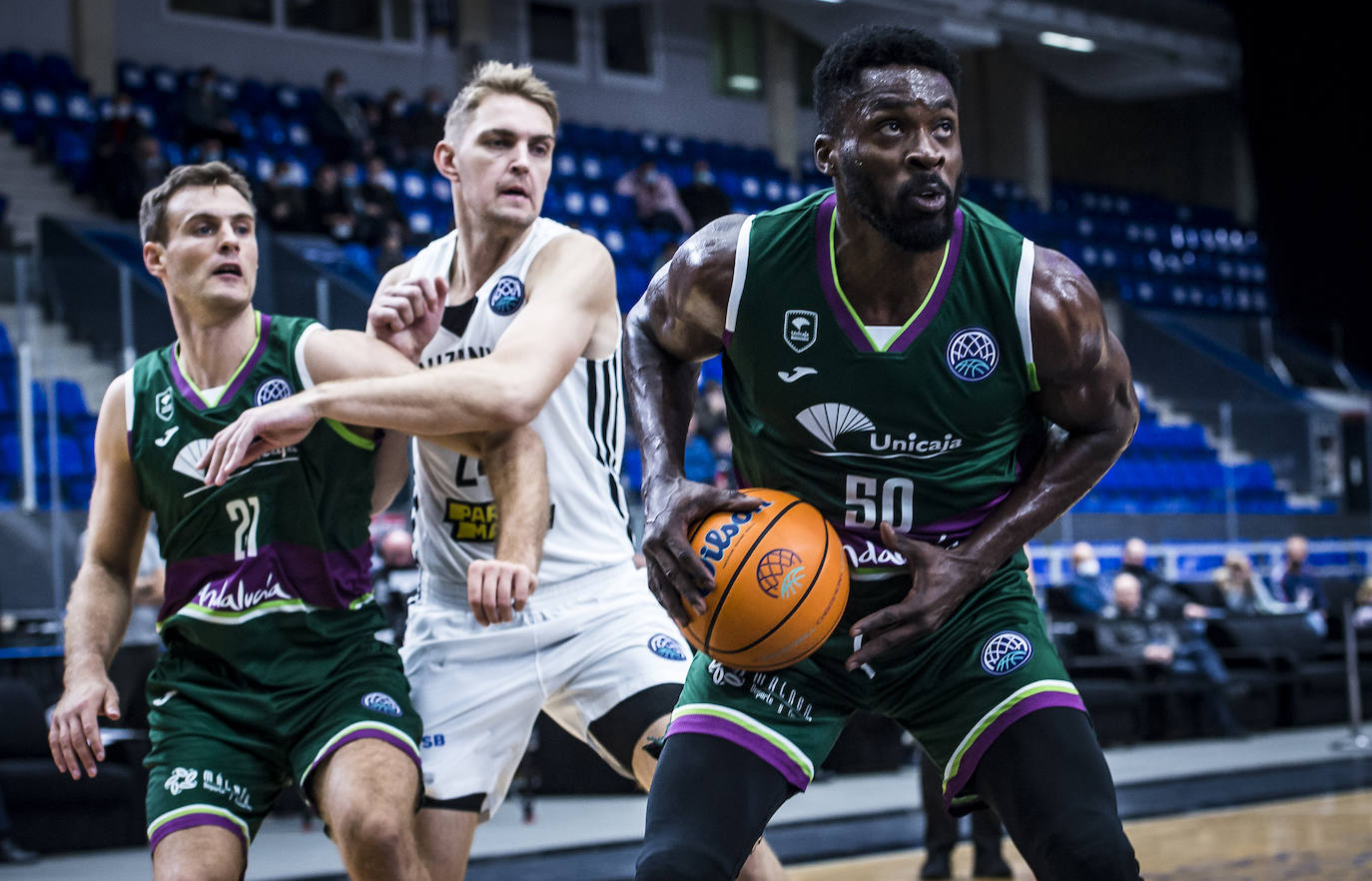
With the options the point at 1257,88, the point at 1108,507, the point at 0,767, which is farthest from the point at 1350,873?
the point at 1257,88

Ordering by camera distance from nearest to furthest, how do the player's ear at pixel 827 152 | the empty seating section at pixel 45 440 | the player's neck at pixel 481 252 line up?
the player's ear at pixel 827 152 < the player's neck at pixel 481 252 < the empty seating section at pixel 45 440

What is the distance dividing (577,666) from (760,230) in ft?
3.97

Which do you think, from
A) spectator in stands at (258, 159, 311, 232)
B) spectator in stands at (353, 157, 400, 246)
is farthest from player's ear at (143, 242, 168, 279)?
spectator in stands at (353, 157, 400, 246)

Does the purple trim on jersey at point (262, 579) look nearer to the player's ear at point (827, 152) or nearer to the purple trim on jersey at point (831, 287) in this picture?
the purple trim on jersey at point (831, 287)

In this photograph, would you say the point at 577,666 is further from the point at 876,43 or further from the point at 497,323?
the point at 876,43

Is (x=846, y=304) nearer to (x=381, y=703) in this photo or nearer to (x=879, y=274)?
(x=879, y=274)

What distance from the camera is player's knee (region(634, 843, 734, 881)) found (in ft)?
8.52

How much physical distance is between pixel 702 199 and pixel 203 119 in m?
5.30

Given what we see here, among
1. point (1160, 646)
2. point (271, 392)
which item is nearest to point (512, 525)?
point (271, 392)

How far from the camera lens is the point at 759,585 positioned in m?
2.75

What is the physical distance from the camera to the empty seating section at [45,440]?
27.9 ft

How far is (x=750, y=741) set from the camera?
283 centimetres

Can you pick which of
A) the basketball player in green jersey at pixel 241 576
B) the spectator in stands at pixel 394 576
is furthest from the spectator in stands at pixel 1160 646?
the basketball player in green jersey at pixel 241 576

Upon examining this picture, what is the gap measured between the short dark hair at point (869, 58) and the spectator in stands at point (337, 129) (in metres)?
12.5
